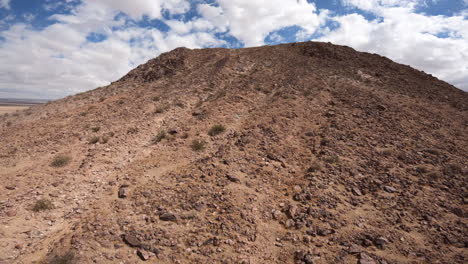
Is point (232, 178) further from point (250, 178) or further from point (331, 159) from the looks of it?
point (331, 159)

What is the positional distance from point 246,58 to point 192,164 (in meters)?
15.0

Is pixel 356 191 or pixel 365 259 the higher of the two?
pixel 356 191

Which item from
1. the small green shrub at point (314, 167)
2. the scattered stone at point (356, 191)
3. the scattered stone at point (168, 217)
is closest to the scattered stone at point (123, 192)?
the scattered stone at point (168, 217)

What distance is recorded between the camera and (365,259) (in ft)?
18.1

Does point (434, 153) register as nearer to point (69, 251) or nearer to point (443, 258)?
point (443, 258)

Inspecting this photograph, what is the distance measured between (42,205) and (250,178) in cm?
656

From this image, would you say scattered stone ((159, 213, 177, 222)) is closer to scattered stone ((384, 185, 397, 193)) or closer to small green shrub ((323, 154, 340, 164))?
small green shrub ((323, 154, 340, 164))

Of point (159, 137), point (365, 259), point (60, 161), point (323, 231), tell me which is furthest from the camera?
point (159, 137)

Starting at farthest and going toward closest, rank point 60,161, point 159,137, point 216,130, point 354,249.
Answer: point 216,130 < point 159,137 < point 60,161 < point 354,249

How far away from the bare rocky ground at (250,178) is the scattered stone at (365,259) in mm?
33

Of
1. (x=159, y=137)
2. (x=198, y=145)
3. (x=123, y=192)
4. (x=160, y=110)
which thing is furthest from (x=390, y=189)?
(x=160, y=110)

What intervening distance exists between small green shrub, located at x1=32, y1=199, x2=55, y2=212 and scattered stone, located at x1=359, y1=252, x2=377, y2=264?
8.79 m

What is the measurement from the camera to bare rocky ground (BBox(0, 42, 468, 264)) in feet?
19.5

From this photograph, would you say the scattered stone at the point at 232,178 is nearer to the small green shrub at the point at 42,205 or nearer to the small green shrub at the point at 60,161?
the small green shrub at the point at 42,205
